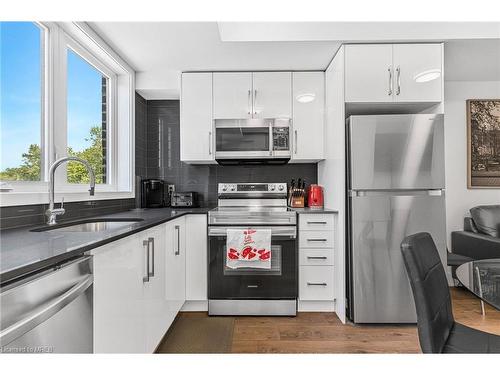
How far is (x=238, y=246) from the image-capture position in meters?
2.66

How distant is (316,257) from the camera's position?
2.72 m

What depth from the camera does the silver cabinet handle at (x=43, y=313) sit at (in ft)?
2.49

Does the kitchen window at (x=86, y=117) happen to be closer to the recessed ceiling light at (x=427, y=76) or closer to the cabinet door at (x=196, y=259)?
the cabinet door at (x=196, y=259)

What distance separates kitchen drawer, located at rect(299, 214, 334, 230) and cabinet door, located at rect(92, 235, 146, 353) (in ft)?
4.71

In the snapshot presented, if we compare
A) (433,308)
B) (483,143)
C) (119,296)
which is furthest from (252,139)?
(483,143)

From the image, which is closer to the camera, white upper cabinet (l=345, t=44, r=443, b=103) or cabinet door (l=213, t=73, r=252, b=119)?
white upper cabinet (l=345, t=44, r=443, b=103)

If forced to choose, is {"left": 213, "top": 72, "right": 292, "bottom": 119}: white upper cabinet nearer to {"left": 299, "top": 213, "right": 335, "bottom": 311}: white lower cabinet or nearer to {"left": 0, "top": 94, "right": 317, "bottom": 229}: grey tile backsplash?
{"left": 0, "top": 94, "right": 317, "bottom": 229}: grey tile backsplash

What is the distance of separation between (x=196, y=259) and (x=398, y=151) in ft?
6.28

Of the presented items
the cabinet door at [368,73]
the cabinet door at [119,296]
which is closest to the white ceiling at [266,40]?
the cabinet door at [368,73]

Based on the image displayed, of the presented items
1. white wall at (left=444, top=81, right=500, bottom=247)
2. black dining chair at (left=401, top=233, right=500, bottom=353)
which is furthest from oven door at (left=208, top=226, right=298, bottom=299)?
white wall at (left=444, top=81, right=500, bottom=247)

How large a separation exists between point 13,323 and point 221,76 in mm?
2692

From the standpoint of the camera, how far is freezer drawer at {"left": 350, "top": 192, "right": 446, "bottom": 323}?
2475mm
